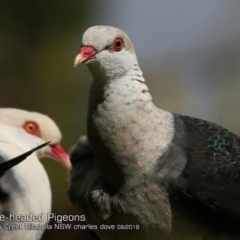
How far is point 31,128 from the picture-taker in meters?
4.13

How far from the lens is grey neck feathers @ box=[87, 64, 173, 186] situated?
2859 mm

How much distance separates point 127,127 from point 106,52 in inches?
13.6

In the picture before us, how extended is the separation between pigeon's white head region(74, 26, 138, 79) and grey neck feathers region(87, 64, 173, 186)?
0.15 ft

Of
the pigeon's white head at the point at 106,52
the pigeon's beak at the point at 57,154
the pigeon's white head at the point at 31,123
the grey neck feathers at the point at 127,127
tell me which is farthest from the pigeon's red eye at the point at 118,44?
the pigeon's beak at the point at 57,154

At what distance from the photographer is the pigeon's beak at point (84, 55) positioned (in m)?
2.62

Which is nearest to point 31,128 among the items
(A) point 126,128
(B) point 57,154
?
(B) point 57,154

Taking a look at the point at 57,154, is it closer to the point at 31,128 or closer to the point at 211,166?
the point at 31,128

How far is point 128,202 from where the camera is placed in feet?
9.45

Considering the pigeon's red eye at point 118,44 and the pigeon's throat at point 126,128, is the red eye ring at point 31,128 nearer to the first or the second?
the pigeon's throat at point 126,128

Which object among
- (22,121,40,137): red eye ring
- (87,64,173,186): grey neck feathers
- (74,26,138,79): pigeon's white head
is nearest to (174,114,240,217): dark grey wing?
(87,64,173,186): grey neck feathers

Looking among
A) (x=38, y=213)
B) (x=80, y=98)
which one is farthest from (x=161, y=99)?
(x=38, y=213)

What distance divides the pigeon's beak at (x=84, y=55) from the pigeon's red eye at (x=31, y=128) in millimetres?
1521

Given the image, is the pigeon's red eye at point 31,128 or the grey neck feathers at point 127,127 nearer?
the grey neck feathers at point 127,127

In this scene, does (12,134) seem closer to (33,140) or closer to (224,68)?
(33,140)
